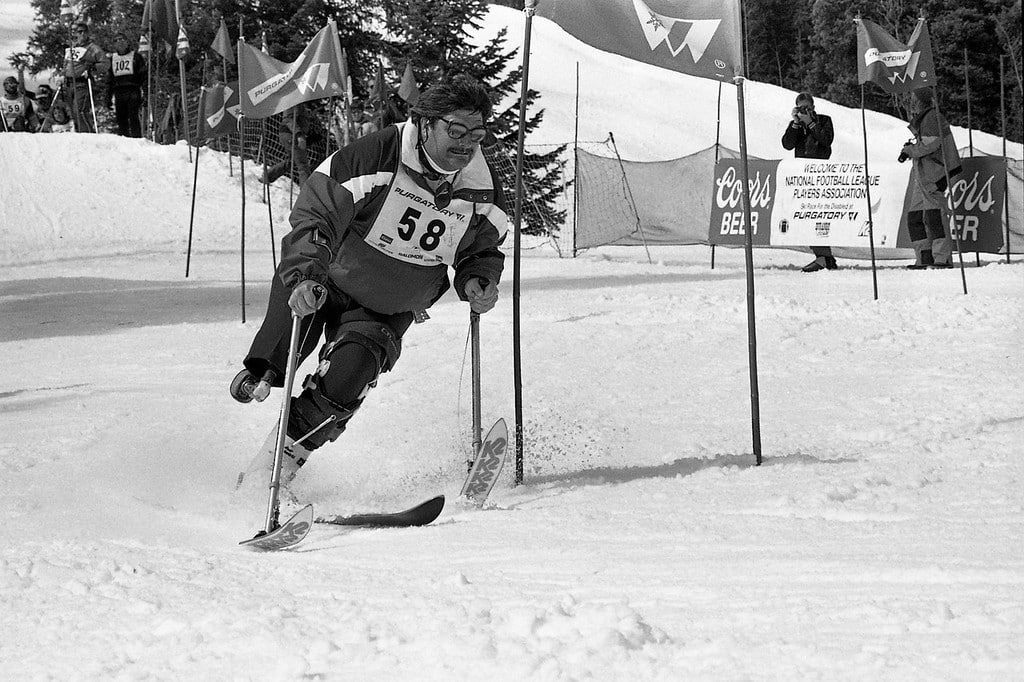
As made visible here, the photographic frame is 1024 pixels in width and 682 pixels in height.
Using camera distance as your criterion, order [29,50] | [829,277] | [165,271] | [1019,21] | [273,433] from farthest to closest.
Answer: [29,50], [1019,21], [165,271], [829,277], [273,433]

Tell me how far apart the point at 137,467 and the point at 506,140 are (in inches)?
616

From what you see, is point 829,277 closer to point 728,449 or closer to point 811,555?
point 728,449

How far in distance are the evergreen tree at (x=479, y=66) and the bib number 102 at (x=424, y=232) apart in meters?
14.2

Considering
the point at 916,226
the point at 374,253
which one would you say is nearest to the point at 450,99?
the point at 374,253

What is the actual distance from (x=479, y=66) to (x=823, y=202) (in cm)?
861

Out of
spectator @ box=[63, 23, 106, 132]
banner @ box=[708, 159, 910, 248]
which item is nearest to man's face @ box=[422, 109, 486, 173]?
banner @ box=[708, 159, 910, 248]

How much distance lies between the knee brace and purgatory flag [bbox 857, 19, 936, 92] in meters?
3.41

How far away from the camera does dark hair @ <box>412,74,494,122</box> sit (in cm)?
471

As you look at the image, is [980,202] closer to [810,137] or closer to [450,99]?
[810,137]

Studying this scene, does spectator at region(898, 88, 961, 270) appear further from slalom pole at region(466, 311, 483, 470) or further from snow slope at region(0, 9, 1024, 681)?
slalom pole at region(466, 311, 483, 470)

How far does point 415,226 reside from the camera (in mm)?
4961

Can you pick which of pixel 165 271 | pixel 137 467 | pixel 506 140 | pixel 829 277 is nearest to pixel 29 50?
pixel 506 140

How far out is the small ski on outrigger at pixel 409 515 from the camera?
13.2 ft

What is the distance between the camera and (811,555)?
347 centimetres
